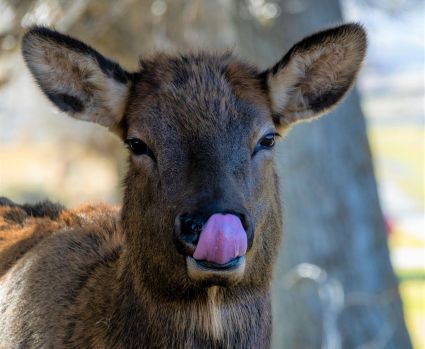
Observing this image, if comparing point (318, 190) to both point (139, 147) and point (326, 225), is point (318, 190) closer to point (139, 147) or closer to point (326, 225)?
point (326, 225)

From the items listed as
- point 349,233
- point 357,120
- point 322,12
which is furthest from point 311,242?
point 322,12

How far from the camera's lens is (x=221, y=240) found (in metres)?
4.70

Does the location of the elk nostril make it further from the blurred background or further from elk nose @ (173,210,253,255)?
the blurred background

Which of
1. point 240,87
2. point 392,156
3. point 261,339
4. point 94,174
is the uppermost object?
point 392,156

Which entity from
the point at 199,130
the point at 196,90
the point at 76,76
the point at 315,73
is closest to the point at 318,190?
the point at 315,73

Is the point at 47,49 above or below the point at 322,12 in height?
below

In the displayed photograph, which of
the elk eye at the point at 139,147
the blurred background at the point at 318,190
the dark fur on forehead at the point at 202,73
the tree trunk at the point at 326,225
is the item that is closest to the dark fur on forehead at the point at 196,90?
the dark fur on forehead at the point at 202,73

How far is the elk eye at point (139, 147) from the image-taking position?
18.4ft

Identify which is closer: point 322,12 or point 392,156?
point 322,12

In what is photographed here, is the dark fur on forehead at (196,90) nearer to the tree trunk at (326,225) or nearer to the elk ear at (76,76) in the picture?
the elk ear at (76,76)

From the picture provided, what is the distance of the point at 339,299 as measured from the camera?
40.1 ft

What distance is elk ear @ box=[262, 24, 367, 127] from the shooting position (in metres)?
6.04

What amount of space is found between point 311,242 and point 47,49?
7.07 m

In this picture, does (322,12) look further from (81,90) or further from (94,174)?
(94,174)
